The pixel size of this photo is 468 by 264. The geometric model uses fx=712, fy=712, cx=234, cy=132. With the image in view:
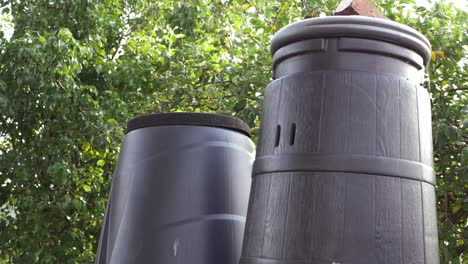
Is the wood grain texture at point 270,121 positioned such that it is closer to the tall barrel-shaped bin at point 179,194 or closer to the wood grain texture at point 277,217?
the wood grain texture at point 277,217

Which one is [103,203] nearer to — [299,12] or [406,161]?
[299,12]

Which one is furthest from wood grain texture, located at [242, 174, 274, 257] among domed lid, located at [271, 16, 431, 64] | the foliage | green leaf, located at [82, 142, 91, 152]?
green leaf, located at [82, 142, 91, 152]

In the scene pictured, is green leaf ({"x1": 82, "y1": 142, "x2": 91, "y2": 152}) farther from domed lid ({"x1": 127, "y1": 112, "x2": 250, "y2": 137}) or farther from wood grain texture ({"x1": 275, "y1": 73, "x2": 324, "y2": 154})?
wood grain texture ({"x1": 275, "y1": 73, "x2": 324, "y2": 154})

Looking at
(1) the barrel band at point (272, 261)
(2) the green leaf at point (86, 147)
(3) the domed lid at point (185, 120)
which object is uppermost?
(2) the green leaf at point (86, 147)

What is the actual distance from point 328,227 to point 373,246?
0.37ft

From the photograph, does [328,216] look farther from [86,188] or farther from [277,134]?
[86,188]

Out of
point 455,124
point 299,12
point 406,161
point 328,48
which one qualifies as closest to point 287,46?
point 328,48

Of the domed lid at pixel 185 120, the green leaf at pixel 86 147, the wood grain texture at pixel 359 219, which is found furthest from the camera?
the green leaf at pixel 86 147

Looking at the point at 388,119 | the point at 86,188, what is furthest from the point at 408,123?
the point at 86,188

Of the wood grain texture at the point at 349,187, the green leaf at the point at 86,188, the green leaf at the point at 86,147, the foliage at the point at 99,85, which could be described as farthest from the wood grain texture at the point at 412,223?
the green leaf at the point at 86,147

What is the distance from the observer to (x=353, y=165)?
1.72 meters

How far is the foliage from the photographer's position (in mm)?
4020

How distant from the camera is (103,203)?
17.6ft

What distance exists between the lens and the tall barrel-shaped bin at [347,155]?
66.7 inches
